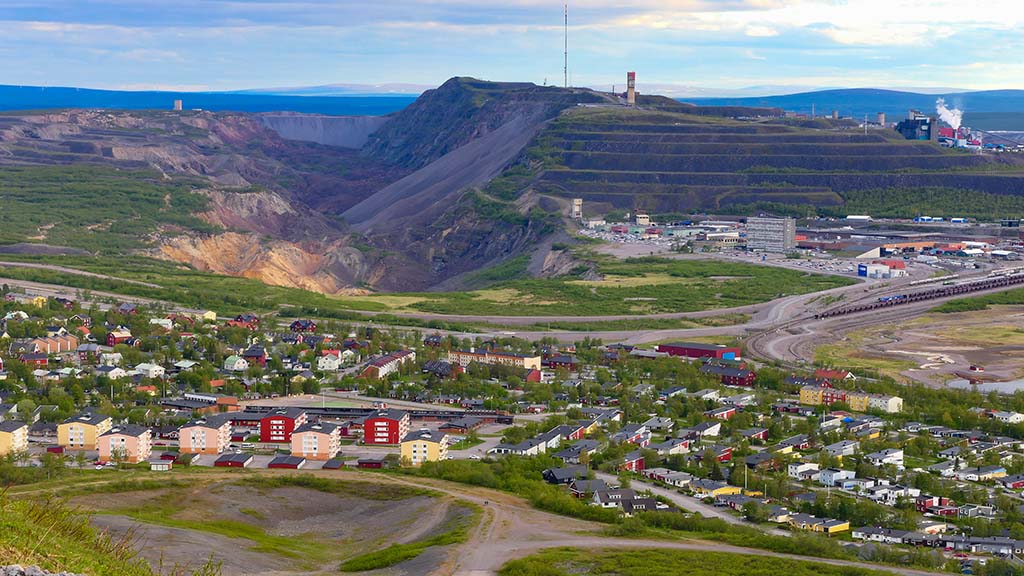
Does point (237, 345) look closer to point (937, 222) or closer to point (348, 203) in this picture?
point (937, 222)

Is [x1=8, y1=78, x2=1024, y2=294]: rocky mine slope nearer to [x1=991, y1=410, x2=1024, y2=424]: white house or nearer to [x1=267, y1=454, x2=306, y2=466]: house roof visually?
[x1=991, y1=410, x2=1024, y2=424]: white house

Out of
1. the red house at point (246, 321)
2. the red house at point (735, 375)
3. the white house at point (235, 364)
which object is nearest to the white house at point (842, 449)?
the red house at point (735, 375)

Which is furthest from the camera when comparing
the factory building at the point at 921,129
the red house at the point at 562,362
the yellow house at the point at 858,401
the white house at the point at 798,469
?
the factory building at the point at 921,129

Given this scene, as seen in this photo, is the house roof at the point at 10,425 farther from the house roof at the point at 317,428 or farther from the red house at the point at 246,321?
the red house at the point at 246,321

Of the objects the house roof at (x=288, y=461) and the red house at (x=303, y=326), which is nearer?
the house roof at (x=288, y=461)

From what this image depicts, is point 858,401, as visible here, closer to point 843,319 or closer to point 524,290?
point 843,319

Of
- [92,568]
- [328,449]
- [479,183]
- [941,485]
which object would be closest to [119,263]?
[479,183]
